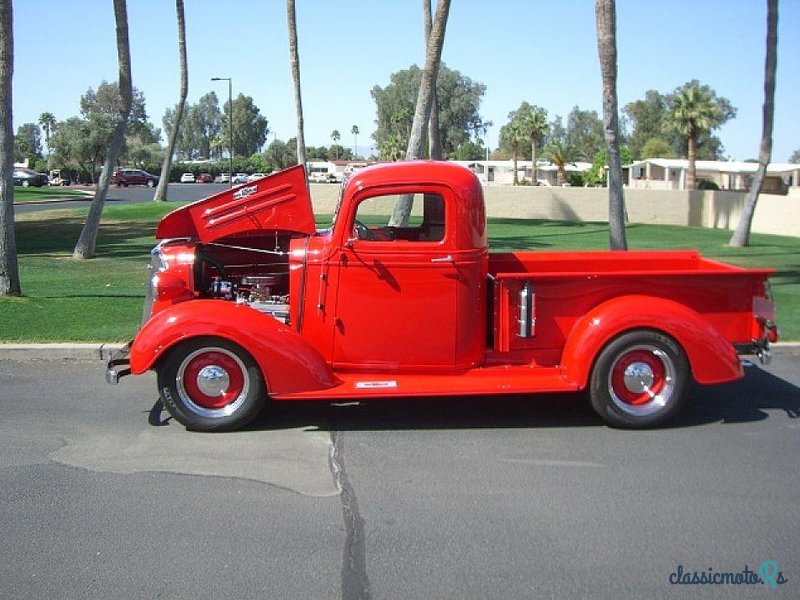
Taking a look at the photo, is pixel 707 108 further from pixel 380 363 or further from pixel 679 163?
pixel 380 363

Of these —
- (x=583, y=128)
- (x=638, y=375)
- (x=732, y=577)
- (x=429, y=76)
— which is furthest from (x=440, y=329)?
(x=583, y=128)

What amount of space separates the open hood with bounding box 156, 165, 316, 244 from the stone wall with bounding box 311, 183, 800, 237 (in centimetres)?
2241

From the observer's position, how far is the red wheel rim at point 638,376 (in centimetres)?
644

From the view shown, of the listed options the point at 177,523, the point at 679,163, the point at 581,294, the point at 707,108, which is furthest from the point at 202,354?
the point at 679,163

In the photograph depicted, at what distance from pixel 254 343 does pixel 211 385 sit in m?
0.52

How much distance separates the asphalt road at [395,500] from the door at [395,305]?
58 cm

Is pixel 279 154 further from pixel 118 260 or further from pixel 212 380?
pixel 212 380

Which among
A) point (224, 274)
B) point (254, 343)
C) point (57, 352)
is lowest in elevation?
point (57, 352)

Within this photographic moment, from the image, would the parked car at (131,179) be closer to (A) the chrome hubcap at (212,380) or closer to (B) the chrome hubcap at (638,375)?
(A) the chrome hubcap at (212,380)

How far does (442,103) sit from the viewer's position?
261 feet

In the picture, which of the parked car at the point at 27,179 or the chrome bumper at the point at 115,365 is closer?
the chrome bumper at the point at 115,365

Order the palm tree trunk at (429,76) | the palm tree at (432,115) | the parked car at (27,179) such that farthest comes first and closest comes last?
1. the parked car at (27,179)
2. the palm tree at (432,115)
3. the palm tree trunk at (429,76)

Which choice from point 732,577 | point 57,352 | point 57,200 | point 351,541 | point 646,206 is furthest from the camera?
point 57,200

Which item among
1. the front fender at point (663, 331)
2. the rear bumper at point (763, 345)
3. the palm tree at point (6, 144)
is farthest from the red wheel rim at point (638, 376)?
the palm tree at point (6, 144)
